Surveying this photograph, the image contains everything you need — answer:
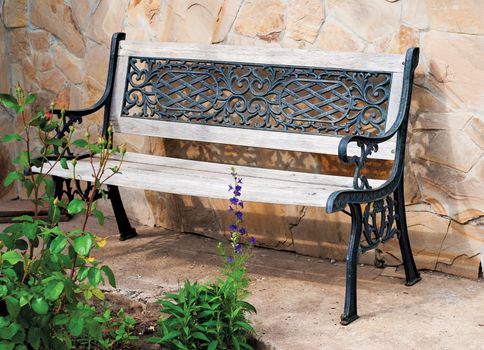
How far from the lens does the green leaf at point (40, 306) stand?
8.68 feet

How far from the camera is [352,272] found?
11.7 ft

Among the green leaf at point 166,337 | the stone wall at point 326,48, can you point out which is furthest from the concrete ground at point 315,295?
the green leaf at point 166,337

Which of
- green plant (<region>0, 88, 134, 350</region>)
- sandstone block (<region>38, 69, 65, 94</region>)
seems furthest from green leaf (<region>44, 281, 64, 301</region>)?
sandstone block (<region>38, 69, 65, 94</region>)

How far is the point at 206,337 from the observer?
3.19 meters

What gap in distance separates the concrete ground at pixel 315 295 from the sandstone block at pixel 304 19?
1.16m

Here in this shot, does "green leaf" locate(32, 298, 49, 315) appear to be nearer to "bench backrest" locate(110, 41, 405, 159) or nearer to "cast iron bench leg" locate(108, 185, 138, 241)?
"bench backrest" locate(110, 41, 405, 159)

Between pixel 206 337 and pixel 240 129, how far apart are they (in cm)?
142

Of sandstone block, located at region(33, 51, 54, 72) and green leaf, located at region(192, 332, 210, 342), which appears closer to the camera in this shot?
green leaf, located at region(192, 332, 210, 342)

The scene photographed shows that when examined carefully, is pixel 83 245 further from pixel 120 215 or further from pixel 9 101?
pixel 120 215

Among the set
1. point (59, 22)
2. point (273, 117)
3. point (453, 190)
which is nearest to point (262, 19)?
point (273, 117)

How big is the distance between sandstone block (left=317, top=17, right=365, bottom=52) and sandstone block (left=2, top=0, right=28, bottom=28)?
2184 millimetres

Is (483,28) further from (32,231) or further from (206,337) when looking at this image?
(32,231)

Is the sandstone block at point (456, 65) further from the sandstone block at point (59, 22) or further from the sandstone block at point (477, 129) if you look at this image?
the sandstone block at point (59, 22)

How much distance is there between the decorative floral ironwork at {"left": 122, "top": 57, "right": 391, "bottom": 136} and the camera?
4.08 metres
